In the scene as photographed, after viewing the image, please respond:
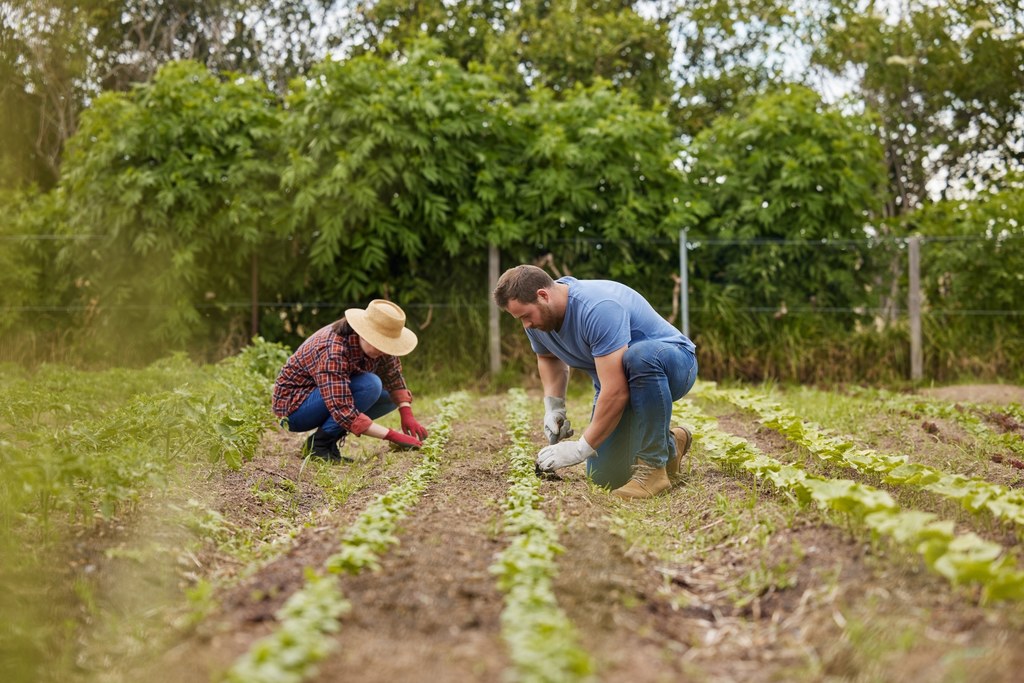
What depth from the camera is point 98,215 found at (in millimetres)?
10797

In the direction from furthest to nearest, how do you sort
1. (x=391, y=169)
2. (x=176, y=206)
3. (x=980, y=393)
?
(x=176, y=206) < (x=391, y=169) < (x=980, y=393)

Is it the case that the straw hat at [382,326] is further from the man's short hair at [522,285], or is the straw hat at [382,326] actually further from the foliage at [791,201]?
the foliage at [791,201]

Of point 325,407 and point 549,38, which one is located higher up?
point 549,38

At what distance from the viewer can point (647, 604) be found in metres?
3.10

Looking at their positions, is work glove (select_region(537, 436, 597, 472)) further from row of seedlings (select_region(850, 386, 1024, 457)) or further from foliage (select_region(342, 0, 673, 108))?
foliage (select_region(342, 0, 673, 108))

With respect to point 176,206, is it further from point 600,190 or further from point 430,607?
point 430,607

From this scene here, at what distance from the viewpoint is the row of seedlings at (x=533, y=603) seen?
2.34 metres

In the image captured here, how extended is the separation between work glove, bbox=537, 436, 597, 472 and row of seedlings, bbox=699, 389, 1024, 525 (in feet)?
3.84

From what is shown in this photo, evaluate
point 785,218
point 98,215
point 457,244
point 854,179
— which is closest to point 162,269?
point 98,215

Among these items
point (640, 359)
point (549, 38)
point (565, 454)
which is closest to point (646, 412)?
point (640, 359)

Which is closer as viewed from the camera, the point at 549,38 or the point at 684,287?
the point at 684,287

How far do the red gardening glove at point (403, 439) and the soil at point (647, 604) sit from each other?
4.72ft

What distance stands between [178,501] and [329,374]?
4.97 feet

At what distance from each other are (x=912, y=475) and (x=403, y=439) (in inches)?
114
